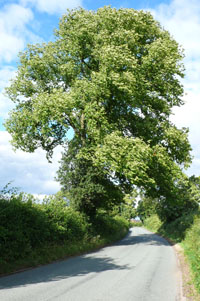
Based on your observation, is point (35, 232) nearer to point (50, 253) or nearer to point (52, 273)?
point (50, 253)

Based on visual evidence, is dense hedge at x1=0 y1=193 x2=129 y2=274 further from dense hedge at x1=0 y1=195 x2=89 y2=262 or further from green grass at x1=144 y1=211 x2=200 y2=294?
green grass at x1=144 y1=211 x2=200 y2=294

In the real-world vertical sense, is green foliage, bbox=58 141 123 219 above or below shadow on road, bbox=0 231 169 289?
above

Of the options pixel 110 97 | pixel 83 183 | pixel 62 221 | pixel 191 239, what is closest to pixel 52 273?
pixel 62 221

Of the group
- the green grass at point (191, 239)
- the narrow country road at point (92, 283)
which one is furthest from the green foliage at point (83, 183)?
the narrow country road at point (92, 283)

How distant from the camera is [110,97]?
2283cm

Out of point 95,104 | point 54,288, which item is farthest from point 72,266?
point 95,104

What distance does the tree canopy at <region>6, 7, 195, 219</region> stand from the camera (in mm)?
20062

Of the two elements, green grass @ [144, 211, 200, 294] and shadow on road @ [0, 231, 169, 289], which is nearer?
shadow on road @ [0, 231, 169, 289]

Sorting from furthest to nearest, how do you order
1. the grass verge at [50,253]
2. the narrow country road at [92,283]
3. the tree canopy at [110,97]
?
1. the tree canopy at [110,97]
2. the grass verge at [50,253]
3. the narrow country road at [92,283]

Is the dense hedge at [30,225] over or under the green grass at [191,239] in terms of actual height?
over

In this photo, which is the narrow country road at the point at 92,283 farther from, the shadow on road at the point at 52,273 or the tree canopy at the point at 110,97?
the tree canopy at the point at 110,97

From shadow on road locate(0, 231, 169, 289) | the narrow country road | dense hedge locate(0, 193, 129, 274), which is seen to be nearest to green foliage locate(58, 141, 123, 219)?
dense hedge locate(0, 193, 129, 274)

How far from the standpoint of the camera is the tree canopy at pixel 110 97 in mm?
20062

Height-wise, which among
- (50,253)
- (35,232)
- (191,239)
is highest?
(35,232)
